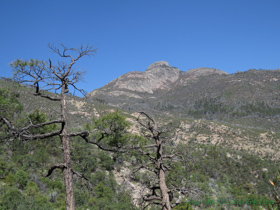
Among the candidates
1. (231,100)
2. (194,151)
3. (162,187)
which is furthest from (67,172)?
(231,100)

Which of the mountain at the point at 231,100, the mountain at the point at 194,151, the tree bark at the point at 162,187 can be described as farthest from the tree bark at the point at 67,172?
the mountain at the point at 231,100

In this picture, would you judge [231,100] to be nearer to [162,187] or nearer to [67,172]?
[162,187]

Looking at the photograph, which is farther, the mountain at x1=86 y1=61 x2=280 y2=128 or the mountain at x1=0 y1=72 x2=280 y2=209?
the mountain at x1=86 y1=61 x2=280 y2=128

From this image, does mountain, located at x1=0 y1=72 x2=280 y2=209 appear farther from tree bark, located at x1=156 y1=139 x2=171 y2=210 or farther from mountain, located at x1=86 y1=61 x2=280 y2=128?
tree bark, located at x1=156 y1=139 x2=171 y2=210

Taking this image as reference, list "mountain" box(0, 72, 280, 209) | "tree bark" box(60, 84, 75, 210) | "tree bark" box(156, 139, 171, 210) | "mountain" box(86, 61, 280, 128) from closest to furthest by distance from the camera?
"tree bark" box(60, 84, 75, 210), "tree bark" box(156, 139, 171, 210), "mountain" box(0, 72, 280, 209), "mountain" box(86, 61, 280, 128)

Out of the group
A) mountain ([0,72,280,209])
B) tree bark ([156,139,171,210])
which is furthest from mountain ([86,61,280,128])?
tree bark ([156,139,171,210])

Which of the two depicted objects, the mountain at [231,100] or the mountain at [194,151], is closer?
the mountain at [194,151]

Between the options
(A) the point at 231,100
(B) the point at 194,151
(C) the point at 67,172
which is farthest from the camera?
(A) the point at 231,100

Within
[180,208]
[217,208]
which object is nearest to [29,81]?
[180,208]

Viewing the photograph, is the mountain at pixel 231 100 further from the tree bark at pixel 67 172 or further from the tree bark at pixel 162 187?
the tree bark at pixel 67 172

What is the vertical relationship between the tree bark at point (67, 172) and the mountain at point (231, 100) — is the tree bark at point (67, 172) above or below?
below

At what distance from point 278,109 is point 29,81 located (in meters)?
95.5

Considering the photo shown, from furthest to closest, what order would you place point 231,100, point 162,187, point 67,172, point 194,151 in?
point 231,100, point 194,151, point 162,187, point 67,172

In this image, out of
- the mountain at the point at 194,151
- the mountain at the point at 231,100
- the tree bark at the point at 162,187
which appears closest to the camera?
the tree bark at the point at 162,187
